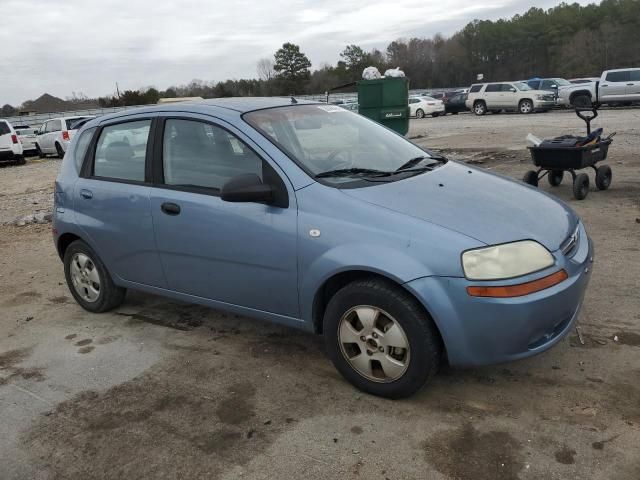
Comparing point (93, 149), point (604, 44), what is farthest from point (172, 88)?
point (93, 149)

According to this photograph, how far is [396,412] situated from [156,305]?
271 cm

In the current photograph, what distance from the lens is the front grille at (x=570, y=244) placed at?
3.08m

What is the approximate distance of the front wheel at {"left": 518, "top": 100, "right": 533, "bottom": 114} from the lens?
2795cm

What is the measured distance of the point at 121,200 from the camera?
13.8 ft

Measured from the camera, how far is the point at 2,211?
10.6m

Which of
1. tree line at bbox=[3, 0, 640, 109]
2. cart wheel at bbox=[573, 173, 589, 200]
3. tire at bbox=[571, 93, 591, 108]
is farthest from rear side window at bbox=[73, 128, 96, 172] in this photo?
tree line at bbox=[3, 0, 640, 109]

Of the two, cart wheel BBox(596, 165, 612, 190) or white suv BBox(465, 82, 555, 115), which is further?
white suv BBox(465, 82, 555, 115)

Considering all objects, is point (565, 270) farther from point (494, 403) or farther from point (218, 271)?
point (218, 271)

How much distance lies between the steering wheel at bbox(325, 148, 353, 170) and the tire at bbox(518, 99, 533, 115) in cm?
2695

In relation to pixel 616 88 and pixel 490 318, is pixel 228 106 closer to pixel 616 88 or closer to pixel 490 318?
pixel 490 318

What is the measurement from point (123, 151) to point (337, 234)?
84.2 inches

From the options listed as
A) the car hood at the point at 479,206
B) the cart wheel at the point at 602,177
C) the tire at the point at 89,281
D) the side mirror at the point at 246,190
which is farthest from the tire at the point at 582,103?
the tire at the point at 89,281

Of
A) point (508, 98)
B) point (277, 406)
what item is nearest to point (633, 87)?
point (508, 98)

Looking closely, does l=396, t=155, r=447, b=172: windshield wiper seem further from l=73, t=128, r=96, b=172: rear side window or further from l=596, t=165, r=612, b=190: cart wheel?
l=596, t=165, r=612, b=190: cart wheel
